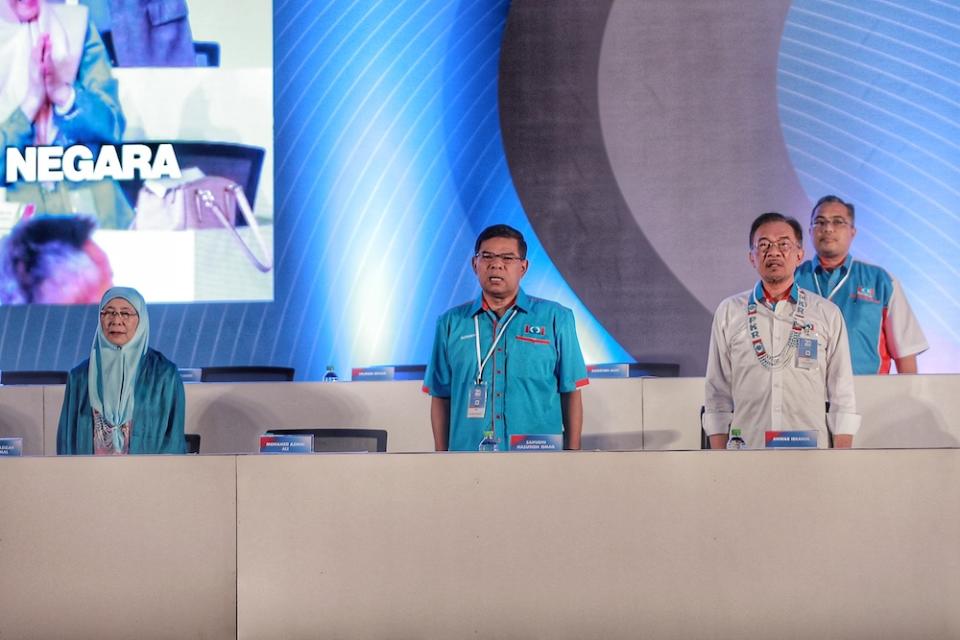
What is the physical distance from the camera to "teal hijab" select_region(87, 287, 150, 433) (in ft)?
10.9

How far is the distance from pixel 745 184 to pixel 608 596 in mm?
4512

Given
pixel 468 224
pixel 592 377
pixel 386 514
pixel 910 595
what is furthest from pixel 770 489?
pixel 468 224

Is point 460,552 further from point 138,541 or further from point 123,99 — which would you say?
point 123,99

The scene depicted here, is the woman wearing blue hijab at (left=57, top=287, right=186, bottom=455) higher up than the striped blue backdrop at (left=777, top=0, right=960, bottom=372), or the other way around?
the striped blue backdrop at (left=777, top=0, right=960, bottom=372)

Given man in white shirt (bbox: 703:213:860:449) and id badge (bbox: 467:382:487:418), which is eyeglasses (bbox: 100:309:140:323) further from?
man in white shirt (bbox: 703:213:860:449)

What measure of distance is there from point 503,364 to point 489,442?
0.85 feet

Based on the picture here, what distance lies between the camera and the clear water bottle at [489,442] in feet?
9.59

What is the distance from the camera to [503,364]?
313 centimetres

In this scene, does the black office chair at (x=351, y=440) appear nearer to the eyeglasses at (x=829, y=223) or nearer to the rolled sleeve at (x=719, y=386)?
the rolled sleeve at (x=719, y=386)

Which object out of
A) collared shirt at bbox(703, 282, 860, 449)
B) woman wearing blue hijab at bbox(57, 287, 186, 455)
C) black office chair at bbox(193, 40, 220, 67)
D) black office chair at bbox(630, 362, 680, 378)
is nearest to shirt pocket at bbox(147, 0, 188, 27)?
black office chair at bbox(193, 40, 220, 67)

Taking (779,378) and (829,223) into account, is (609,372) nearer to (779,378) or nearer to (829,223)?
(829,223)

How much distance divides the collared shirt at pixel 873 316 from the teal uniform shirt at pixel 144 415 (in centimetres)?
234

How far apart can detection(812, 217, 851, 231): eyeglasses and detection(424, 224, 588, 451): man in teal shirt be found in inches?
47.9

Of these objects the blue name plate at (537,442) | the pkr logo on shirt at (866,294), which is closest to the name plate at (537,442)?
the blue name plate at (537,442)
